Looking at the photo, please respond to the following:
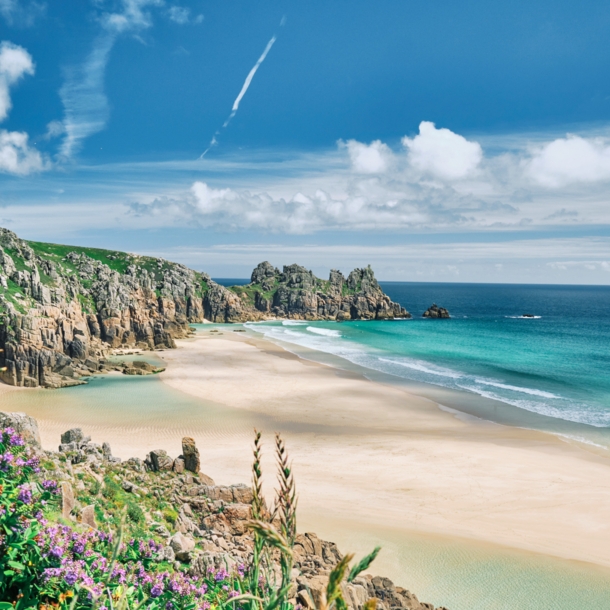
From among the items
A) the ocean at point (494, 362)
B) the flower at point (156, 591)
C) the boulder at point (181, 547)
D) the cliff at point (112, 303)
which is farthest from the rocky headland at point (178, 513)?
the ocean at point (494, 362)

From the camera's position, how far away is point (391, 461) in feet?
77.8

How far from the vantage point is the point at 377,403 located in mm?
35969

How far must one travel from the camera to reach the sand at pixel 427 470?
678 inches

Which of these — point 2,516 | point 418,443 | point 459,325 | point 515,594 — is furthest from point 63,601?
point 459,325

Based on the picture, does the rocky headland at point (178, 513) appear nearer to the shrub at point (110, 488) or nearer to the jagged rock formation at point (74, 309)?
the shrub at point (110, 488)

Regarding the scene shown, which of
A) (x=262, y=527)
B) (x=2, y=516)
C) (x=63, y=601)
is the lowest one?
(x=63, y=601)

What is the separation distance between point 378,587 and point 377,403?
24.5m

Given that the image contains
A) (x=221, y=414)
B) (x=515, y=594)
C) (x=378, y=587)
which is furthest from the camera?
(x=221, y=414)

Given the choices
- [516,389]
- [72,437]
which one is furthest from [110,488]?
[516,389]

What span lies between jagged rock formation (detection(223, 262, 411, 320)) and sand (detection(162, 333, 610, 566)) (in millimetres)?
82997

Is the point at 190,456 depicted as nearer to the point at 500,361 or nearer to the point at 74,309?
the point at 74,309

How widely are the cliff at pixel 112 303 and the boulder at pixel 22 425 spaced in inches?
236

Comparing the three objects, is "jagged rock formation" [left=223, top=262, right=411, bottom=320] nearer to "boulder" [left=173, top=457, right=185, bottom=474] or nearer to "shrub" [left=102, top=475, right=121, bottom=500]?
"boulder" [left=173, top=457, right=185, bottom=474]

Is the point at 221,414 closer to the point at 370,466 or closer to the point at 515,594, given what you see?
the point at 370,466
